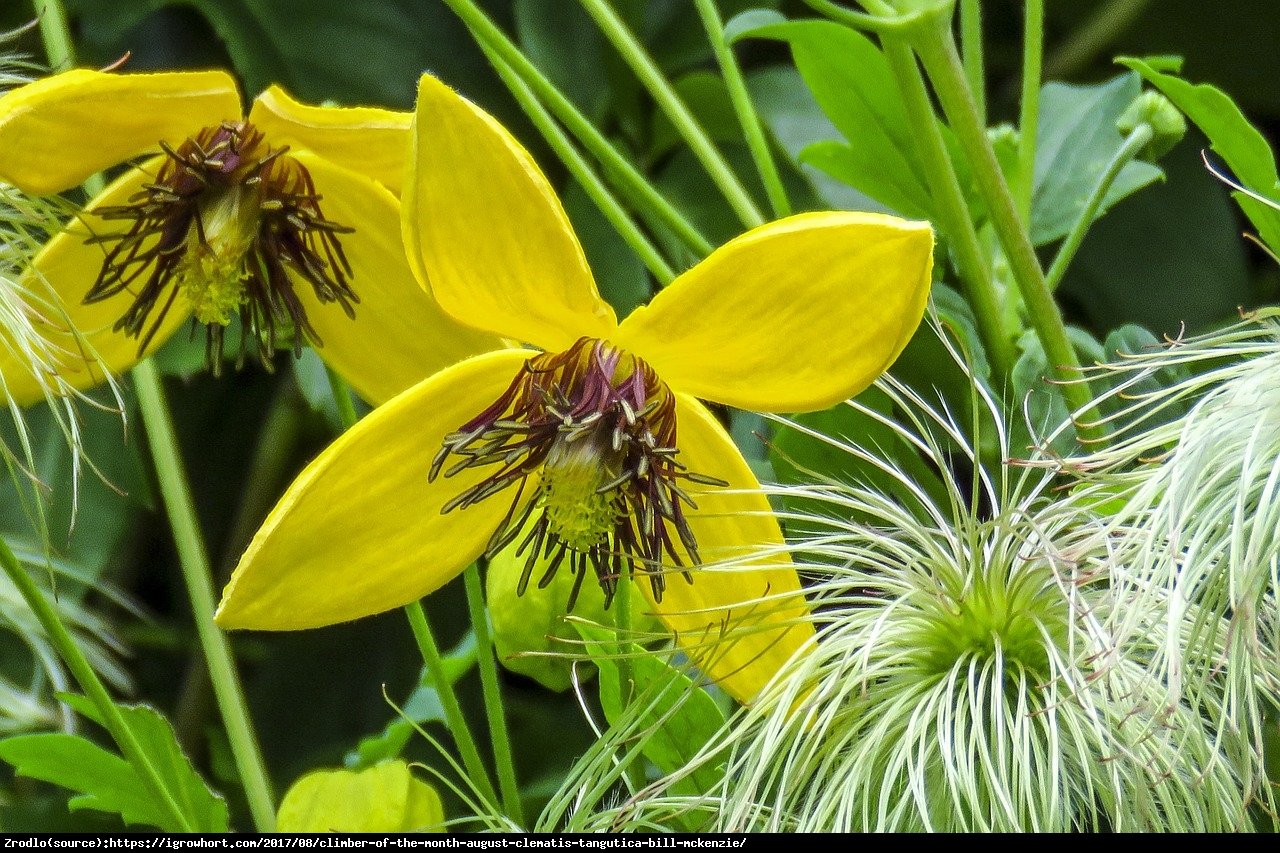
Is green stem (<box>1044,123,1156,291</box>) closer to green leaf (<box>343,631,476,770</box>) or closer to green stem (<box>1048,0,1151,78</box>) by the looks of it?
green leaf (<box>343,631,476,770</box>)

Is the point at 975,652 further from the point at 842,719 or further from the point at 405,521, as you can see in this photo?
the point at 405,521

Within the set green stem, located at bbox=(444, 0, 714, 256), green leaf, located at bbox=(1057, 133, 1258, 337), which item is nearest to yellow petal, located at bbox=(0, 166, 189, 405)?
green stem, located at bbox=(444, 0, 714, 256)

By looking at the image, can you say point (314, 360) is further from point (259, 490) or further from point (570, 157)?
point (570, 157)

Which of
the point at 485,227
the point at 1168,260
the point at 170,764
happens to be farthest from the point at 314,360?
the point at 1168,260

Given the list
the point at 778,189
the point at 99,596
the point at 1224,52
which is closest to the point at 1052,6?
the point at 1224,52

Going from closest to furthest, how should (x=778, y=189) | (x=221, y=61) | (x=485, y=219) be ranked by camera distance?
(x=485, y=219), (x=778, y=189), (x=221, y=61)

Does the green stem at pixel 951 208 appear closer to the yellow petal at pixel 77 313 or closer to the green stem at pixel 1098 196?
the green stem at pixel 1098 196

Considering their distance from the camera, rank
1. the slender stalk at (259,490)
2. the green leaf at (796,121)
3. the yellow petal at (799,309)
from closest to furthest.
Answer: the yellow petal at (799,309) → the green leaf at (796,121) → the slender stalk at (259,490)

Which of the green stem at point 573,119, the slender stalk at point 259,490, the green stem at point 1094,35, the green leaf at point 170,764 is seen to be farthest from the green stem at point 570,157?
the green stem at point 1094,35
